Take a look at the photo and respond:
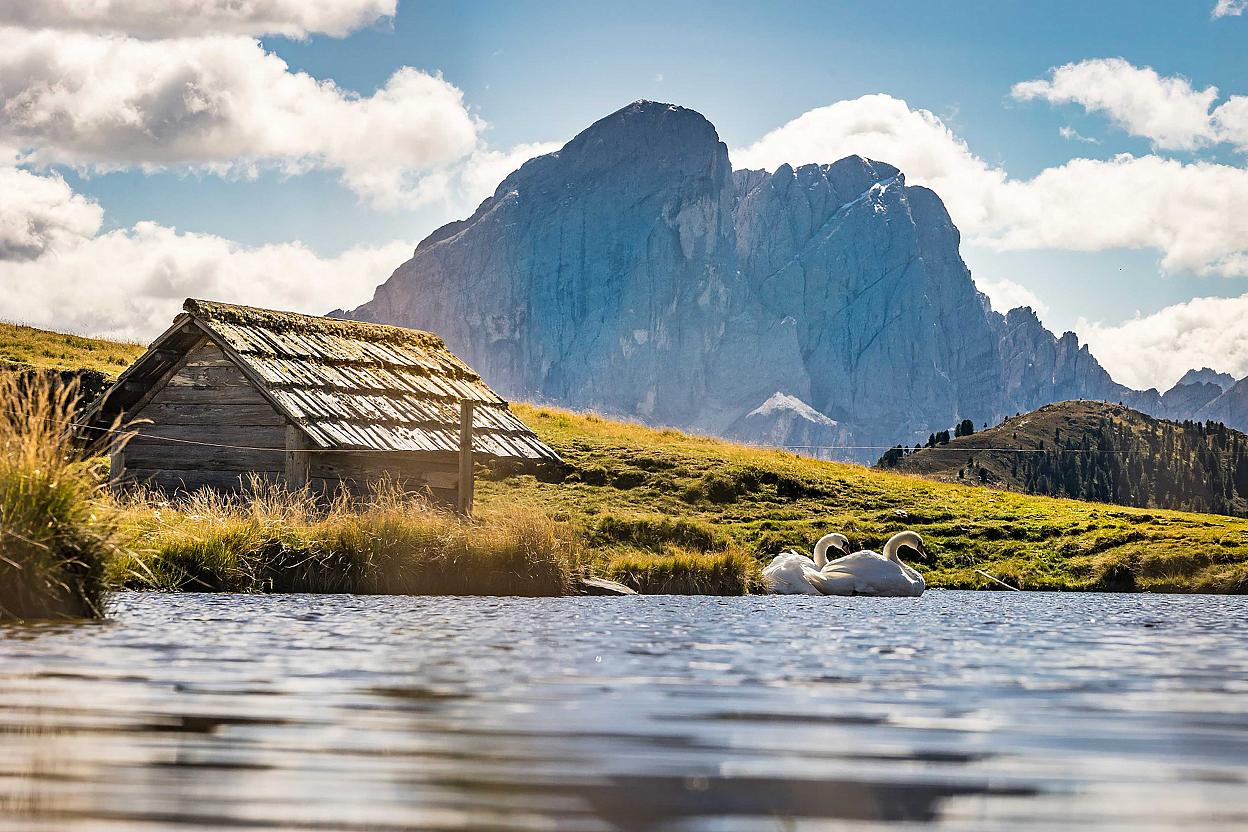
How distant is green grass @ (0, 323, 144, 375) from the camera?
49.0 m

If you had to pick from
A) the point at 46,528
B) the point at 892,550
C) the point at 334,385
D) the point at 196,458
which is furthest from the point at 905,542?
the point at 46,528

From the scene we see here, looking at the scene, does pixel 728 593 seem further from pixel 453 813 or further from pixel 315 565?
pixel 453 813

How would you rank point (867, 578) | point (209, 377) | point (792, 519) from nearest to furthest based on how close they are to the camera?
point (209, 377), point (867, 578), point (792, 519)

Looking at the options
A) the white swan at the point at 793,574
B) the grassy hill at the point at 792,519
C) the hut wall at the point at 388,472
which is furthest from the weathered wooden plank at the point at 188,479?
the white swan at the point at 793,574

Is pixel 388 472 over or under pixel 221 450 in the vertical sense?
under

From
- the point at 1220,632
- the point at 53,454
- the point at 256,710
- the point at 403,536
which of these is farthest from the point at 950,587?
the point at 256,710

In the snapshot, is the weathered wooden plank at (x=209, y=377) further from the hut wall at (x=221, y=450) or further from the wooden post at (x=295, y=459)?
the wooden post at (x=295, y=459)

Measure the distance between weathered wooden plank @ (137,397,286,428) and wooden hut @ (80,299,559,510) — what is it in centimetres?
2

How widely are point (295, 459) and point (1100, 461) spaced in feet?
429

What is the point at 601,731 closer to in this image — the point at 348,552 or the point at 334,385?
the point at 348,552

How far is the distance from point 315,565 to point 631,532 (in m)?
13.9

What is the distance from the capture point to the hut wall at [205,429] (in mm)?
25625

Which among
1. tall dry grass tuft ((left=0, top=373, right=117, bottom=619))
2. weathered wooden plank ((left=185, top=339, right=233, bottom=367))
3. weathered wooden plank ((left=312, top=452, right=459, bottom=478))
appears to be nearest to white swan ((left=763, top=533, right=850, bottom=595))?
weathered wooden plank ((left=312, top=452, right=459, bottom=478))

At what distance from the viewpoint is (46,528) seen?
11688mm
